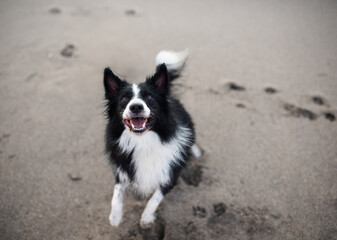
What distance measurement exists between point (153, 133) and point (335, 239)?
196cm

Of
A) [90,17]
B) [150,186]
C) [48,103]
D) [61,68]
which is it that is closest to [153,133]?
[150,186]

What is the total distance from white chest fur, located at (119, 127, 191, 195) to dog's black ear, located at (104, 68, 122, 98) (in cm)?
37

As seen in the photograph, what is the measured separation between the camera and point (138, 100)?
1.74 metres

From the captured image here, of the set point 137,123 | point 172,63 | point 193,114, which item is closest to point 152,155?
point 137,123

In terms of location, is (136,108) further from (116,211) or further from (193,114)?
(193,114)

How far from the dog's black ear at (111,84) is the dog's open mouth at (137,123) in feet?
1.09

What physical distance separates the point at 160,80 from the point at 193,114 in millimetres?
1350

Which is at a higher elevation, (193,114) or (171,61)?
(171,61)

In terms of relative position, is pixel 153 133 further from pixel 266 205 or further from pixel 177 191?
pixel 266 205

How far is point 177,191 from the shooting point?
2.42 m

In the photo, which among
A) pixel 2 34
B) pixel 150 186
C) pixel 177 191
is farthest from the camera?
pixel 2 34

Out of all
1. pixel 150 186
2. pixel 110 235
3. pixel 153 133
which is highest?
pixel 153 133

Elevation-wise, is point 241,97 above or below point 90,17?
below

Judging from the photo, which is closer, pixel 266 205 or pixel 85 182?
pixel 266 205
